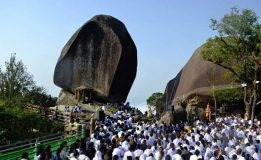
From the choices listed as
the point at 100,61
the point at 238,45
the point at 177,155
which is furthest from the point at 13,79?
the point at 177,155

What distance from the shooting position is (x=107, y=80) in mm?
53844

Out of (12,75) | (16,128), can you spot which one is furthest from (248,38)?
(12,75)

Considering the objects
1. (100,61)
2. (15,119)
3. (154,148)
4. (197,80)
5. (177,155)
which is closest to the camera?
(177,155)

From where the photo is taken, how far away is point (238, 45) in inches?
1555

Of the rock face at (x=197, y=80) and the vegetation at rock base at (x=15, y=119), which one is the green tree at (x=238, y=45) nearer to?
the rock face at (x=197, y=80)

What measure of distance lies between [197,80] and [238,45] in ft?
36.1

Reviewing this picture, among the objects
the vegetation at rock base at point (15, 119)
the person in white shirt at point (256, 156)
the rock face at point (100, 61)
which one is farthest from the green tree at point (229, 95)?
the person in white shirt at point (256, 156)

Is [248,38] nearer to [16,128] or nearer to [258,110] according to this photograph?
[258,110]

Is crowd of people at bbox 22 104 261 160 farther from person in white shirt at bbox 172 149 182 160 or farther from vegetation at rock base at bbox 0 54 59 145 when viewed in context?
vegetation at rock base at bbox 0 54 59 145

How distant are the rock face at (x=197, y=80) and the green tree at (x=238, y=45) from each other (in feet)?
25.2

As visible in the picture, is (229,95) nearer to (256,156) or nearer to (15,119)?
(15,119)

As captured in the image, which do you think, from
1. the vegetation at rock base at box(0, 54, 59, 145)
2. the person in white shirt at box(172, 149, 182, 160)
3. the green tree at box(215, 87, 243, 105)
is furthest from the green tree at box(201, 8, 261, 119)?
the person in white shirt at box(172, 149, 182, 160)

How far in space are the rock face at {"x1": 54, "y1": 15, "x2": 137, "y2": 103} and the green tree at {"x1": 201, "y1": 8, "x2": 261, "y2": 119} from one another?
51.1 feet

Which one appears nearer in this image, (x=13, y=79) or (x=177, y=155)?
(x=177, y=155)
